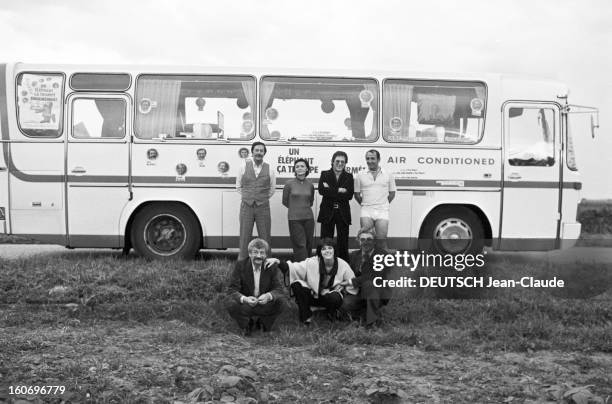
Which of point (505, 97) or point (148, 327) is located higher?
point (505, 97)

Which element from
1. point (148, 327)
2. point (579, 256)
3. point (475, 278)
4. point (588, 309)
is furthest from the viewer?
point (579, 256)

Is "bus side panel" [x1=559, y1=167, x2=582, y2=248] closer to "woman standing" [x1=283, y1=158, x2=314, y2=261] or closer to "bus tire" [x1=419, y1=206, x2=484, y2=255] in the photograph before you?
"bus tire" [x1=419, y1=206, x2=484, y2=255]

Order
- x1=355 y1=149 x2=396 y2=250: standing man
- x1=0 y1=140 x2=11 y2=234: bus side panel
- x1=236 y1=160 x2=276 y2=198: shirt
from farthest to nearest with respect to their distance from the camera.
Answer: x1=0 y1=140 x2=11 y2=234: bus side panel, x1=236 y1=160 x2=276 y2=198: shirt, x1=355 y1=149 x2=396 y2=250: standing man

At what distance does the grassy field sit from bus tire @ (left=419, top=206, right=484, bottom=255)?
123 centimetres

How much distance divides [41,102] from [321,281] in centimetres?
576

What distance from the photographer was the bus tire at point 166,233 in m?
10.5

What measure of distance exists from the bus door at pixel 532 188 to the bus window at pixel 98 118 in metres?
5.94

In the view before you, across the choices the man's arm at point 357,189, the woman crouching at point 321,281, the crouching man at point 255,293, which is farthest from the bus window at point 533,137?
the crouching man at point 255,293

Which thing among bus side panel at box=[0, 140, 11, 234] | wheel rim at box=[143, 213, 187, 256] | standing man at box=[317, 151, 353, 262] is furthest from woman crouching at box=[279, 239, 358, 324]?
bus side panel at box=[0, 140, 11, 234]

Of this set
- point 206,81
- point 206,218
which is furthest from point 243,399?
point 206,81

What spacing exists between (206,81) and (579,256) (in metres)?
6.24

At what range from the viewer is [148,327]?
279 inches

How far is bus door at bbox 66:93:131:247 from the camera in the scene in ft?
34.0

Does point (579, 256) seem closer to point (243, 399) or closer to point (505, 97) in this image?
point (505, 97)
